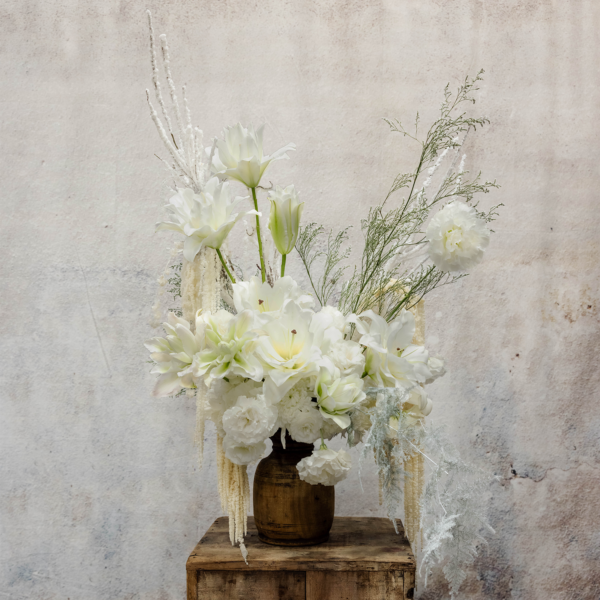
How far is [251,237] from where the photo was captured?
53.3 inches

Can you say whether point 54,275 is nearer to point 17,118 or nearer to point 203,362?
point 17,118

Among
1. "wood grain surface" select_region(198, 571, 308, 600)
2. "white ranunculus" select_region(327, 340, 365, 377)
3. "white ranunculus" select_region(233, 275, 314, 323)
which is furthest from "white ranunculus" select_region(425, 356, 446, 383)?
"wood grain surface" select_region(198, 571, 308, 600)

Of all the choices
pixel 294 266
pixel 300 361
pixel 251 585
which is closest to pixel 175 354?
pixel 300 361

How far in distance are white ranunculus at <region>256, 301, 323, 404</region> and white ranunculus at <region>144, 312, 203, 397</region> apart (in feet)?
0.41

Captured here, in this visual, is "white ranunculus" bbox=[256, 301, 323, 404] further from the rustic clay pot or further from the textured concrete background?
the textured concrete background

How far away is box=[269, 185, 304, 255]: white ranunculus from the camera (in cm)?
116

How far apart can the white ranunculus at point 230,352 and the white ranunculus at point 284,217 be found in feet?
0.59

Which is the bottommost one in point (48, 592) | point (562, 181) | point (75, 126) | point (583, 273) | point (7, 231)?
point (48, 592)

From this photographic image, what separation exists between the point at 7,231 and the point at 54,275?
0.19 m

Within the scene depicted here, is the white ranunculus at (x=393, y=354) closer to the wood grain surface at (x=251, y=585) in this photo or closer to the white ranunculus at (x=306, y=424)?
the white ranunculus at (x=306, y=424)

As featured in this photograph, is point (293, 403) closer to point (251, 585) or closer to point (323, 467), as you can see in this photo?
point (323, 467)

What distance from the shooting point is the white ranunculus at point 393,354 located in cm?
112

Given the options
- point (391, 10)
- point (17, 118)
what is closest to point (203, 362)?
point (17, 118)

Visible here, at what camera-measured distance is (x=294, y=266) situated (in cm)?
175
